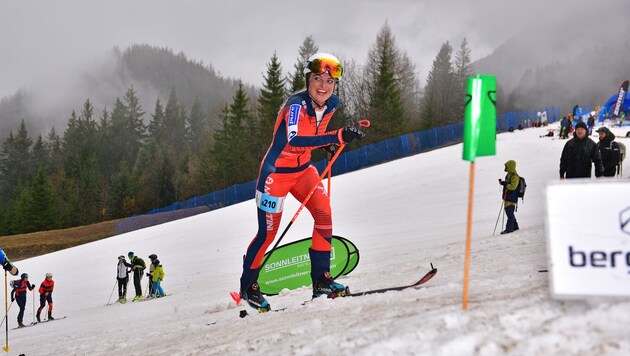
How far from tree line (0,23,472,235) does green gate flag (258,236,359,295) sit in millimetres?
37598

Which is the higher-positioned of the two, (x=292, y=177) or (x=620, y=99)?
(x=620, y=99)

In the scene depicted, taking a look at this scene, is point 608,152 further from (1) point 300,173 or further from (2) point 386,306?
(2) point 386,306

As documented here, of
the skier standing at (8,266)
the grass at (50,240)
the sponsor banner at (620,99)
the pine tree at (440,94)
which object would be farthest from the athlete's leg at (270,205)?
the pine tree at (440,94)

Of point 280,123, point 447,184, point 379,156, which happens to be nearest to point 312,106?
point 280,123

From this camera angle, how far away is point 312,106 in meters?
5.00

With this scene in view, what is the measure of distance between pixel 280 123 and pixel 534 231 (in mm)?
4844

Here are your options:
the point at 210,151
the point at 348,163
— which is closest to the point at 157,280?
the point at 348,163

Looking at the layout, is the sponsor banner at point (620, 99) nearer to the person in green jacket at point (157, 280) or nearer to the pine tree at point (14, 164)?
the person in green jacket at point (157, 280)

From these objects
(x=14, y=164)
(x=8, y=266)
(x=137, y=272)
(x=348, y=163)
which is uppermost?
(x=14, y=164)

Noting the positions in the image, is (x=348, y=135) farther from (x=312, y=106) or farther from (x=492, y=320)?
(x=492, y=320)

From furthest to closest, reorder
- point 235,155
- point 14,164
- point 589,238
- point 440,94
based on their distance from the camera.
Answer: point 14,164
point 440,94
point 235,155
point 589,238

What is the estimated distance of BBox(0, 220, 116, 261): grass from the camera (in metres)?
31.7

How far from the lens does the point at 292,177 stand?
5.08 metres

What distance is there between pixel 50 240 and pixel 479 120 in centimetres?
3735
